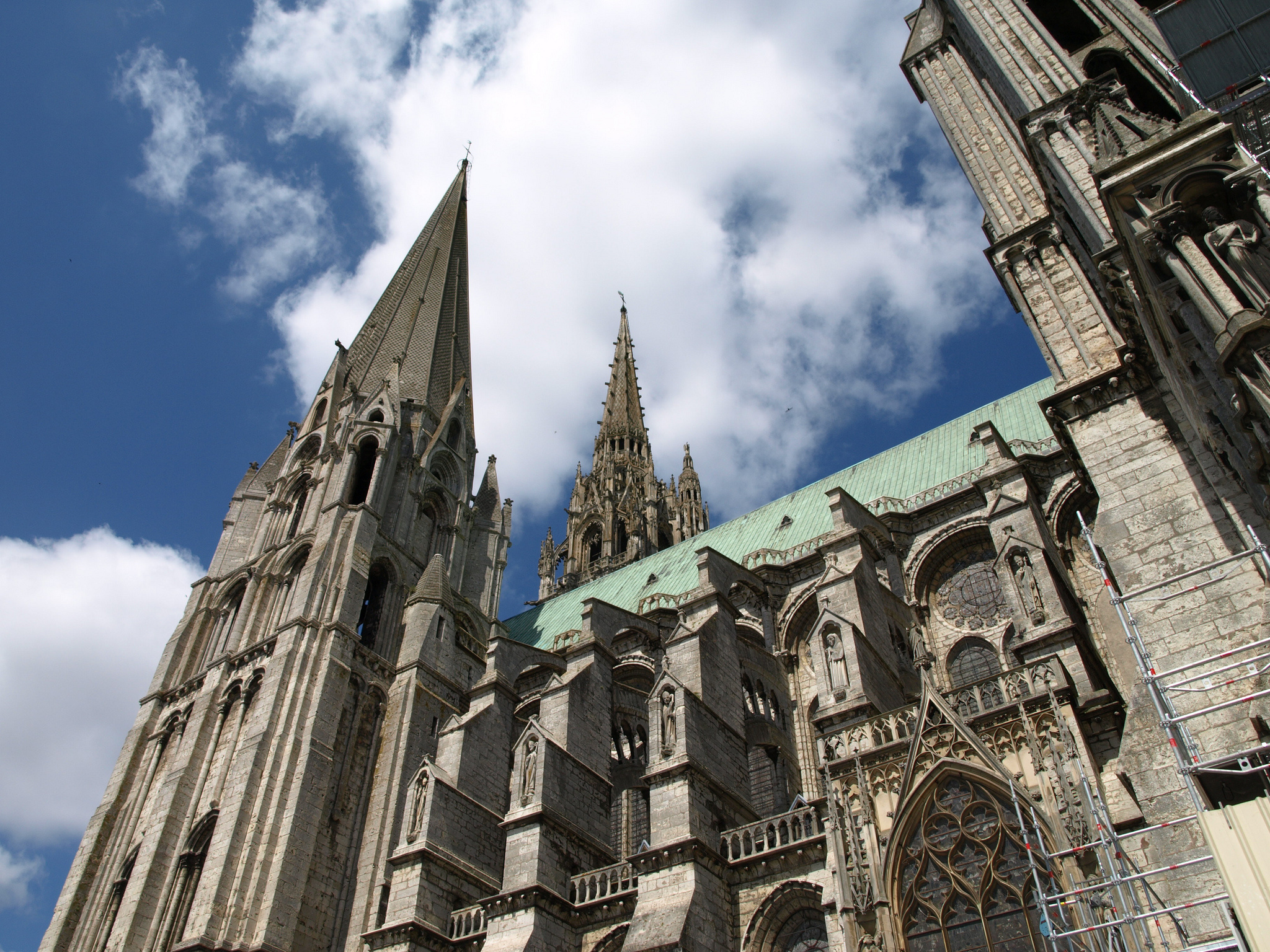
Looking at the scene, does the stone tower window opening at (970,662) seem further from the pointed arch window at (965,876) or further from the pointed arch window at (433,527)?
the pointed arch window at (433,527)

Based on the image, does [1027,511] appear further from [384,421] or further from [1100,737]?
[384,421]

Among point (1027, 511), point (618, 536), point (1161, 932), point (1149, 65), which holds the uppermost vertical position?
point (618, 536)

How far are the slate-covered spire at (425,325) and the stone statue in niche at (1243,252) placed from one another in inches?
1000

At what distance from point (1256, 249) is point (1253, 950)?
5147mm

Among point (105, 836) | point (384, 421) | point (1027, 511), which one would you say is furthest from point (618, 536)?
point (1027, 511)

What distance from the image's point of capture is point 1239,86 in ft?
28.6

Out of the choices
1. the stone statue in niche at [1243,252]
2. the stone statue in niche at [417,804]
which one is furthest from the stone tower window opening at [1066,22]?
the stone statue in niche at [417,804]

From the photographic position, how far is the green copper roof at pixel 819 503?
21.9 metres

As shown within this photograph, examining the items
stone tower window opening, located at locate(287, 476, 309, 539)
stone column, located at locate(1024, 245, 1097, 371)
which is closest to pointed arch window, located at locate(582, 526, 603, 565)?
stone tower window opening, located at locate(287, 476, 309, 539)

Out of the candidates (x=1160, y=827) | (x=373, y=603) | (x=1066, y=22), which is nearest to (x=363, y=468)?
(x=373, y=603)

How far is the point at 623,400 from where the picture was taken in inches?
1905

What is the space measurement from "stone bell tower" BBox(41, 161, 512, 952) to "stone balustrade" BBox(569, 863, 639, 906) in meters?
5.53

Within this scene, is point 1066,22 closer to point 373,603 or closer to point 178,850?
point 373,603

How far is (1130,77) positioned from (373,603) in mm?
20396
